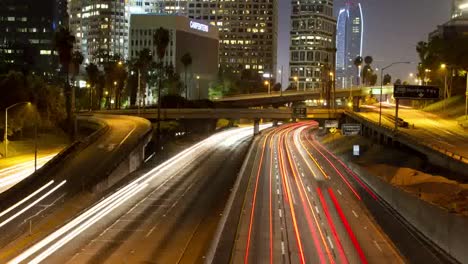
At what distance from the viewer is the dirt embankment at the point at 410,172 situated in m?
43.4

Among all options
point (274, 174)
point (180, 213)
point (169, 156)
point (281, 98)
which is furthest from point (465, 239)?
point (281, 98)

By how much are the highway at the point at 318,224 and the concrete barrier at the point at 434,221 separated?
0.73 metres

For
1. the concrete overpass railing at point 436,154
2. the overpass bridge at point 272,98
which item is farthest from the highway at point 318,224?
the overpass bridge at point 272,98

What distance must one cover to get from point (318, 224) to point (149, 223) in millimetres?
11717

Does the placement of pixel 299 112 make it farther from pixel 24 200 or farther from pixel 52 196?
pixel 24 200

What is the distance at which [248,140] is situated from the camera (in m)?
116

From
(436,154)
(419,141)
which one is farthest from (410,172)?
(419,141)

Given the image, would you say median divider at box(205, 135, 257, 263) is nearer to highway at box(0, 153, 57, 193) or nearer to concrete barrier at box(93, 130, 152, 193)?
concrete barrier at box(93, 130, 152, 193)

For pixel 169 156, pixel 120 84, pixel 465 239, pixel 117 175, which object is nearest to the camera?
pixel 465 239

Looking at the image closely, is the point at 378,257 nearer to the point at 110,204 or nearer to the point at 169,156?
the point at 110,204

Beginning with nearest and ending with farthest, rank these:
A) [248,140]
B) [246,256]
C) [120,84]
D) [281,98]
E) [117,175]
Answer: [246,256] → [117,175] → [248,140] → [120,84] → [281,98]

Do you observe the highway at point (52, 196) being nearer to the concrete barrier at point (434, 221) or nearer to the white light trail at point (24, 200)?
the white light trail at point (24, 200)

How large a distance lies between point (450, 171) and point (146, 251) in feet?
108

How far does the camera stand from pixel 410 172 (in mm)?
59375
